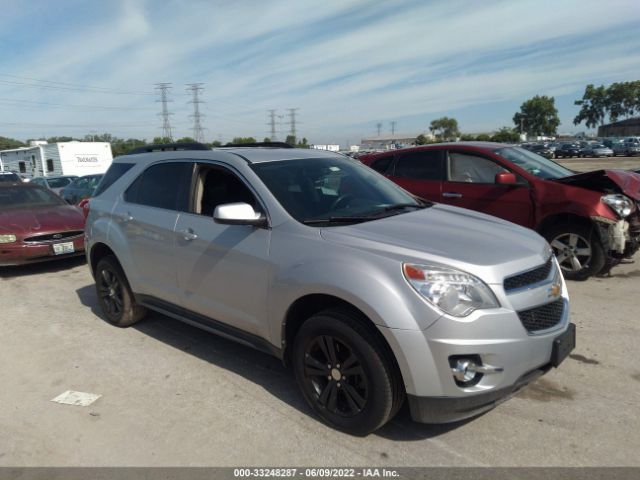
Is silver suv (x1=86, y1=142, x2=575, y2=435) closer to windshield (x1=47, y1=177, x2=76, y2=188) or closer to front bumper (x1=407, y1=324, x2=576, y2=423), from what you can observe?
front bumper (x1=407, y1=324, x2=576, y2=423)

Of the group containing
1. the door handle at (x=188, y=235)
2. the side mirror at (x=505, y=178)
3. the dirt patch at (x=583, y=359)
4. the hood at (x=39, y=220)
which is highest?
the side mirror at (x=505, y=178)

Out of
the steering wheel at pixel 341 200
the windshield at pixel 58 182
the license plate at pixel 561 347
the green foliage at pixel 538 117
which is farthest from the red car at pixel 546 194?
the green foliage at pixel 538 117

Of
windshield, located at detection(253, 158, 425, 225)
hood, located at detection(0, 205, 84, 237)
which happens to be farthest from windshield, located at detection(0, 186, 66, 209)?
windshield, located at detection(253, 158, 425, 225)

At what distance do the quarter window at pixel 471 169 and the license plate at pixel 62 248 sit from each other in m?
5.98

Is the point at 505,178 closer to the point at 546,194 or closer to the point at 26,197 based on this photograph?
the point at 546,194

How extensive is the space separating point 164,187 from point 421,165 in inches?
161

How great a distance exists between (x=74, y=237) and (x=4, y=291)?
138 cm

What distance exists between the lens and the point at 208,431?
315 centimetres

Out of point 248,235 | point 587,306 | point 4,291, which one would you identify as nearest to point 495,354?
point 248,235

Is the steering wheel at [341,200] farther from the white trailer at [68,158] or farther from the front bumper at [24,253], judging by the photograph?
the white trailer at [68,158]

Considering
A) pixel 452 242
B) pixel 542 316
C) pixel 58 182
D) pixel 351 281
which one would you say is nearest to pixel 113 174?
pixel 351 281

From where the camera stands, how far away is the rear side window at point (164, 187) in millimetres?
4188

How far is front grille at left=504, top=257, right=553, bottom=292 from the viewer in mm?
2744

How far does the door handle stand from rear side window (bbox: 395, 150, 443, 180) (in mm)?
4218
